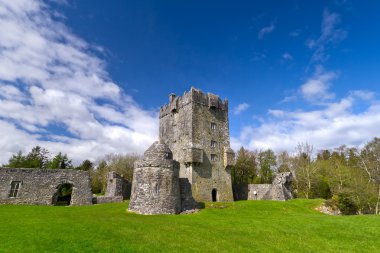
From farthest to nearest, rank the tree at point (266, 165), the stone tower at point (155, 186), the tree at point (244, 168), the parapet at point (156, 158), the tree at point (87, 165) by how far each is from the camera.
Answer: the tree at point (87, 165) → the tree at point (266, 165) → the tree at point (244, 168) → the parapet at point (156, 158) → the stone tower at point (155, 186)

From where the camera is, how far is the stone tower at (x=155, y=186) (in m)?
23.5

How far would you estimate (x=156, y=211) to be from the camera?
76.0 ft

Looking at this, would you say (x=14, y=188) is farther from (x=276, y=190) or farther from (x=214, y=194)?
(x=276, y=190)

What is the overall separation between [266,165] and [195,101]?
103 feet

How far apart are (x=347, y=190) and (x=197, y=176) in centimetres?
2084

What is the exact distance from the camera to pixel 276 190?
40.3 m

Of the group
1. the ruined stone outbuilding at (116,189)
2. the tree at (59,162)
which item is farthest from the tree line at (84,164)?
the ruined stone outbuilding at (116,189)

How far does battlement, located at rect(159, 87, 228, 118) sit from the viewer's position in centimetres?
3994

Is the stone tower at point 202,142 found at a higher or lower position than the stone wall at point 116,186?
higher

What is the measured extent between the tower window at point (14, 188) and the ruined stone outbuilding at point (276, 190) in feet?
116

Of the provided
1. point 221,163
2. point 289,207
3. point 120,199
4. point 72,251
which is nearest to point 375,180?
point 289,207

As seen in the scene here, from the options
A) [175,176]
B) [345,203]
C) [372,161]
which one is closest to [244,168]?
[372,161]

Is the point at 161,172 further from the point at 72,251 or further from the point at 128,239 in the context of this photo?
the point at 72,251

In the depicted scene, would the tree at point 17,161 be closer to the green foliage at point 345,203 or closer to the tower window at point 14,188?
the tower window at point 14,188
